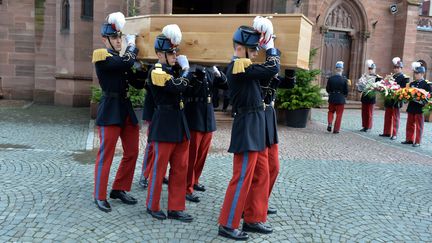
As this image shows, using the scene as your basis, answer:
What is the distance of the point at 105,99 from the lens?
4695 millimetres

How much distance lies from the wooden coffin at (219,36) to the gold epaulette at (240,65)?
61cm

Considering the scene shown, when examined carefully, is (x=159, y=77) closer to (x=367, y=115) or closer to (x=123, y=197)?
(x=123, y=197)

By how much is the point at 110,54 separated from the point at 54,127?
6.27 meters

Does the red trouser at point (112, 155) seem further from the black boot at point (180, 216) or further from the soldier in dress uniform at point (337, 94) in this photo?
the soldier in dress uniform at point (337, 94)

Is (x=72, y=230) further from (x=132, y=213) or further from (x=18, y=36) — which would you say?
(x=18, y=36)

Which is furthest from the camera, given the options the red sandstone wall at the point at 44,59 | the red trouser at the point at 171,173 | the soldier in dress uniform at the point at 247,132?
the red sandstone wall at the point at 44,59

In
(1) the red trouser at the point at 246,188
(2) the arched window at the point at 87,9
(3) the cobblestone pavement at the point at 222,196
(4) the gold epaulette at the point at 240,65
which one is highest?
(2) the arched window at the point at 87,9

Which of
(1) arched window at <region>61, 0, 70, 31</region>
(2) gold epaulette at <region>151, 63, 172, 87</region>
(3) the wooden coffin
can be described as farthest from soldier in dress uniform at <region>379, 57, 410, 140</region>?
(1) arched window at <region>61, 0, 70, 31</region>

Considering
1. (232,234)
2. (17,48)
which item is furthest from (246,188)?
(17,48)

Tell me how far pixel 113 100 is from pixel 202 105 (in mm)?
1106

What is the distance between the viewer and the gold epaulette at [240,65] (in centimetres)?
378

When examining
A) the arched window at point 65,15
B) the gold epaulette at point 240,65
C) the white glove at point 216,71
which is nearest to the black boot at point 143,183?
the white glove at point 216,71

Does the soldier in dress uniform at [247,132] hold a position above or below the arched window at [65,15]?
below

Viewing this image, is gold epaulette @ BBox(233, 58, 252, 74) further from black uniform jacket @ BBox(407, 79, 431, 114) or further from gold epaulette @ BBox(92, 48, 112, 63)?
black uniform jacket @ BBox(407, 79, 431, 114)
